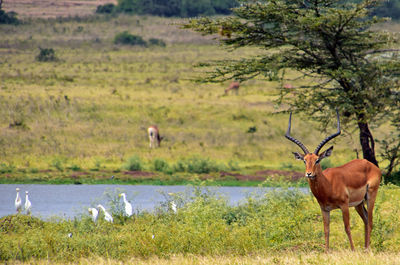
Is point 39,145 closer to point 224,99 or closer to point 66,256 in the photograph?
point 224,99

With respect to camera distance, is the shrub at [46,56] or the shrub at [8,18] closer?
the shrub at [46,56]

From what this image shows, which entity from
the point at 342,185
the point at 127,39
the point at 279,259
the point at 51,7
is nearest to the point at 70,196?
the point at 279,259

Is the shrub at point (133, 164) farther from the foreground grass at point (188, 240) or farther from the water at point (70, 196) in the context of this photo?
the foreground grass at point (188, 240)

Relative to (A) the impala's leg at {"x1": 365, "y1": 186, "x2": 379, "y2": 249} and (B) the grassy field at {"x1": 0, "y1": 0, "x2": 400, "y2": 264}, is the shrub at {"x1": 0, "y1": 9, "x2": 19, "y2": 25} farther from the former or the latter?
(A) the impala's leg at {"x1": 365, "y1": 186, "x2": 379, "y2": 249}

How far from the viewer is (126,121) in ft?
122

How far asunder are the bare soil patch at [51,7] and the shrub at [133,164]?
4355 cm

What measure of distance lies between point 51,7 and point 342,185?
70.5 metres

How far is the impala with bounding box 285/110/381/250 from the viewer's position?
33.9ft

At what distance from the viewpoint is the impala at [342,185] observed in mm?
10344

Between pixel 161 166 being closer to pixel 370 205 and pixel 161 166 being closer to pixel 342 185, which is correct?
pixel 370 205

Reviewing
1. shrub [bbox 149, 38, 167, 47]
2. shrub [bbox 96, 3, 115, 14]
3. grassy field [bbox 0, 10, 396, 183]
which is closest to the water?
grassy field [bbox 0, 10, 396, 183]

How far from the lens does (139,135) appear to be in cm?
3506

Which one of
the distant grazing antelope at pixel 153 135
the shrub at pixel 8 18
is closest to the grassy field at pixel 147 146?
the distant grazing antelope at pixel 153 135

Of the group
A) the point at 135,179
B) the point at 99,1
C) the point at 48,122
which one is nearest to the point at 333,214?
the point at 135,179
